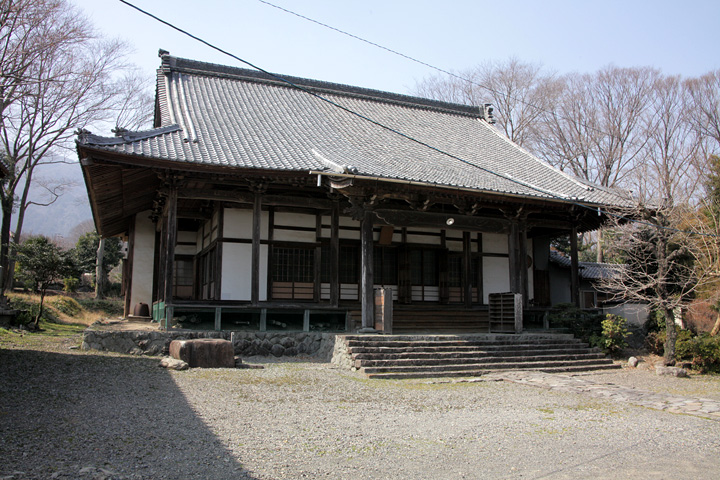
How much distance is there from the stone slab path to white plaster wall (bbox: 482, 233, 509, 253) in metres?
6.16

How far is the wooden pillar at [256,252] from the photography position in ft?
40.9

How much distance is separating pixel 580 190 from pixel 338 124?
24.3 ft

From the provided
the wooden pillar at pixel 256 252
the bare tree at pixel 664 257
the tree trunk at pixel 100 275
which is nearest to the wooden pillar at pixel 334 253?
the wooden pillar at pixel 256 252

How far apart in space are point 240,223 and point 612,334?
9.34 m

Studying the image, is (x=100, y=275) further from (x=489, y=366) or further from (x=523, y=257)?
(x=489, y=366)

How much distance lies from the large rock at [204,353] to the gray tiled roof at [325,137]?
3669mm

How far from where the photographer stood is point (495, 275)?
54.6 ft

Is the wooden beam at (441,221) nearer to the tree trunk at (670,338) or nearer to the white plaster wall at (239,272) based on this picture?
the white plaster wall at (239,272)

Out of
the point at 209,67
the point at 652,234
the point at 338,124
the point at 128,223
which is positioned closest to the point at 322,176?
the point at 338,124

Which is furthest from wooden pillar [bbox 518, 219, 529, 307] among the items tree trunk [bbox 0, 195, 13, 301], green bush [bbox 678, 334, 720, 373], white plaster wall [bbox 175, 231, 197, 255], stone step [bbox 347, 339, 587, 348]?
tree trunk [bbox 0, 195, 13, 301]

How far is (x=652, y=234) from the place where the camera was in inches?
499

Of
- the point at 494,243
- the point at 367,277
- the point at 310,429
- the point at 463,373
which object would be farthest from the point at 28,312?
the point at 310,429

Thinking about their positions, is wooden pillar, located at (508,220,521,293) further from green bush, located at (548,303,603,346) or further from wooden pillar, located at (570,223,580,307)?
wooden pillar, located at (570,223,580,307)

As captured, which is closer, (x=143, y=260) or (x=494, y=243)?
(x=494, y=243)
